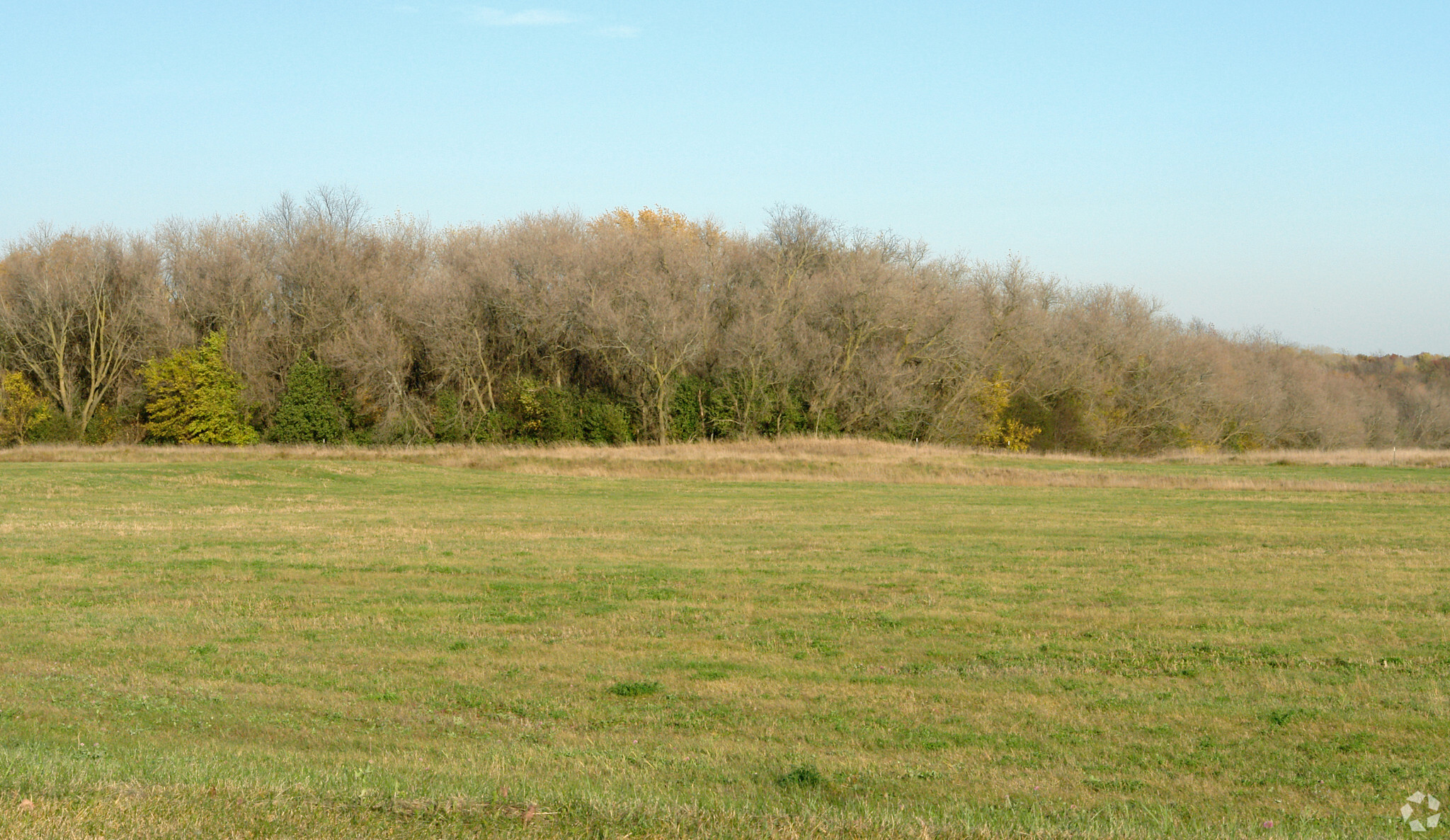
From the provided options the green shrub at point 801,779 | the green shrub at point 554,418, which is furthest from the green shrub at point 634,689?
the green shrub at point 554,418

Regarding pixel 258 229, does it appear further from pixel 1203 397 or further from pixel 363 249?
pixel 1203 397

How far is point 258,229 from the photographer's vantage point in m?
67.9

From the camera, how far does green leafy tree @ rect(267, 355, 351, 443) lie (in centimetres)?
6119

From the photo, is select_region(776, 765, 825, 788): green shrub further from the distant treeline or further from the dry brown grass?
the distant treeline

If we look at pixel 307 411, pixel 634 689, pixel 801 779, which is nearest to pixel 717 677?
pixel 634 689

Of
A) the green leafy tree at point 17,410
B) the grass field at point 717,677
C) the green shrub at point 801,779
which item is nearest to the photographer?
the grass field at point 717,677

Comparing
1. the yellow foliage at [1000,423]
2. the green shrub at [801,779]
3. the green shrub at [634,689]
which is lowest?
the green shrub at [634,689]

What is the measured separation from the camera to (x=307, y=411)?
6138cm

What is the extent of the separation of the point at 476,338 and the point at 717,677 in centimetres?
5415

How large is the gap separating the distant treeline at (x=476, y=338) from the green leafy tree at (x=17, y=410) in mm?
104

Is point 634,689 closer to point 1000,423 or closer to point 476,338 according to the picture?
point 476,338

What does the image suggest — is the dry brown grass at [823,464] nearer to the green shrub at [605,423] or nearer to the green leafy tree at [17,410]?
the green shrub at [605,423]

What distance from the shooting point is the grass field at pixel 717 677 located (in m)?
6.08

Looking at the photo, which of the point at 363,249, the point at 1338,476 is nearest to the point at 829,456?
the point at 1338,476
